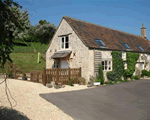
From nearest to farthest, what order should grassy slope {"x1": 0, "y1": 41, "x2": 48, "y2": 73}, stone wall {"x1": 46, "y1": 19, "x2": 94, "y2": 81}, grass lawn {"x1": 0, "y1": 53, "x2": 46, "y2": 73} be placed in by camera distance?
stone wall {"x1": 46, "y1": 19, "x2": 94, "y2": 81}
grass lawn {"x1": 0, "y1": 53, "x2": 46, "y2": 73}
grassy slope {"x1": 0, "y1": 41, "x2": 48, "y2": 73}

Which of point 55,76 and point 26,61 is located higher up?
point 26,61

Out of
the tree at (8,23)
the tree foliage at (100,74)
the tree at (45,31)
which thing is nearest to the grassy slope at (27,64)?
the tree foliage at (100,74)

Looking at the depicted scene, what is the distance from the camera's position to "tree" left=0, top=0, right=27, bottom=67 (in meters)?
2.72

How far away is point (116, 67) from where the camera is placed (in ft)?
55.8

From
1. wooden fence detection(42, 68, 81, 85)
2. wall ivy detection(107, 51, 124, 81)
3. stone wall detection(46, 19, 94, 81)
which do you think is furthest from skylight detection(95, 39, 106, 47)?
wooden fence detection(42, 68, 81, 85)

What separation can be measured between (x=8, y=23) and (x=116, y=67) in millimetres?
15462

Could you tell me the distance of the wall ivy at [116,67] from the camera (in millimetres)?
16297

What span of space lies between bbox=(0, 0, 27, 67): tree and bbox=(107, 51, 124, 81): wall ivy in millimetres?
14182

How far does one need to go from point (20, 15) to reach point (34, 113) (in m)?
4.25

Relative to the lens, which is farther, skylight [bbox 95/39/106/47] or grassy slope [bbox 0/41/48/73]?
grassy slope [bbox 0/41/48/73]

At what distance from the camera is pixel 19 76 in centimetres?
1662

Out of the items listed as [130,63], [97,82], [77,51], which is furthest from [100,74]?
[130,63]

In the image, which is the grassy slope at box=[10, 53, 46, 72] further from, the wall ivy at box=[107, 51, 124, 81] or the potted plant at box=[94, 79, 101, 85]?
the wall ivy at box=[107, 51, 124, 81]

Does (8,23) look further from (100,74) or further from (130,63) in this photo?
(130,63)
